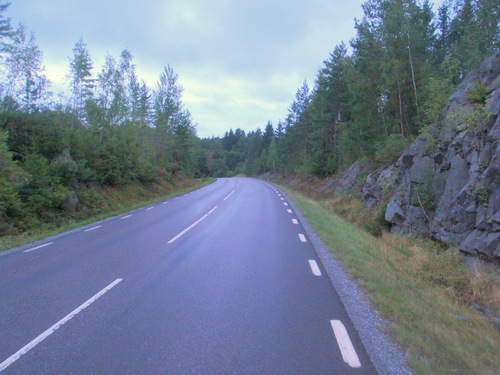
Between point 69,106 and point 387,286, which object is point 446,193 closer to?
point 387,286

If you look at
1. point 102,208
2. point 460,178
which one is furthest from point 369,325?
point 102,208

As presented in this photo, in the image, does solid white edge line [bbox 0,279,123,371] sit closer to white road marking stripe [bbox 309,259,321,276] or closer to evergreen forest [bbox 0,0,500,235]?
white road marking stripe [bbox 309,259,321,276]

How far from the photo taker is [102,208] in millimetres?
16781

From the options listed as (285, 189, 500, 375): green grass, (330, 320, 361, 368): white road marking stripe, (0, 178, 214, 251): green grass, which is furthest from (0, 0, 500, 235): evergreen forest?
(330, 320, 361, 368): white road marking stripe

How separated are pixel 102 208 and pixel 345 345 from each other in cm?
1598

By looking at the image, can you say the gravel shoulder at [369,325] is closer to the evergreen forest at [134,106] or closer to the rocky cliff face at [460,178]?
the rocky cliff face at [460,178]

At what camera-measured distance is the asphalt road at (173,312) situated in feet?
10.8

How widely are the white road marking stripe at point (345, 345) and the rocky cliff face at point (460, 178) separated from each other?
5099mm

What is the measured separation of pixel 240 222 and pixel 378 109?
507 inches

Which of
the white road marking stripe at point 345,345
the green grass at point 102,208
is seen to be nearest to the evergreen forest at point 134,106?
the green grass at point 102,208

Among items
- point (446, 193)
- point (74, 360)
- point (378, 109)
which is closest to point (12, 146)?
point (74, 360)

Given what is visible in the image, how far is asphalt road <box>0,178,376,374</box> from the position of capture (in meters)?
3.28

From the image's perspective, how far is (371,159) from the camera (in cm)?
2103

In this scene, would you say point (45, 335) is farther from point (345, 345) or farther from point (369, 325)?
point (369, 325)
